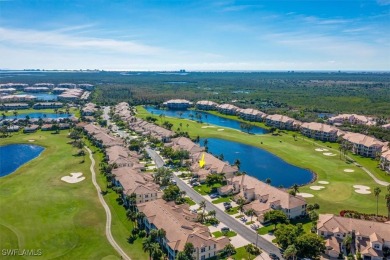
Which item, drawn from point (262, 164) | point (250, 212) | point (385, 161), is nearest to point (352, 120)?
point (385, 161)

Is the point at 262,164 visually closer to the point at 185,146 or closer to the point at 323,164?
the point at 323,164

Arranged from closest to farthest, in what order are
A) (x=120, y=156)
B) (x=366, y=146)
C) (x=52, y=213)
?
1. (x=52, y=213)
2. (x=120, y=156)
3. (x=366, y=146)

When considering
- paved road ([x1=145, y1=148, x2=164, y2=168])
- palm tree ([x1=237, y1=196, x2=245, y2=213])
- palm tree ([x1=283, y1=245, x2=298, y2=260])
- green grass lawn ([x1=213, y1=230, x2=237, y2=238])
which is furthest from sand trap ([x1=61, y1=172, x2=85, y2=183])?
palm tree ([x1=283, y1=245, x2=298, y2=260])

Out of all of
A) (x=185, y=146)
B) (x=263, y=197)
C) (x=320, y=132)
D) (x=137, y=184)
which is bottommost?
(x=263, y=197)

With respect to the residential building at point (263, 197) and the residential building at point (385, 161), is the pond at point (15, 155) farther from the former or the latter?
the residential building at point (385, 161)

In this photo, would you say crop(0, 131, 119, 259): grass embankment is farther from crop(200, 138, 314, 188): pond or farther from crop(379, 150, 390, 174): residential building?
crop(379, 150, 390, 174): residential building

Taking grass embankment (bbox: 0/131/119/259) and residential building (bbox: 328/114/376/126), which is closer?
grass embankment (bbox: 0/131/119/259)

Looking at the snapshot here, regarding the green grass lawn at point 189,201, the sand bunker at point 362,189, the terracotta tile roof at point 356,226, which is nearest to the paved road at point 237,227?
the green grass lawn at point 189,201
